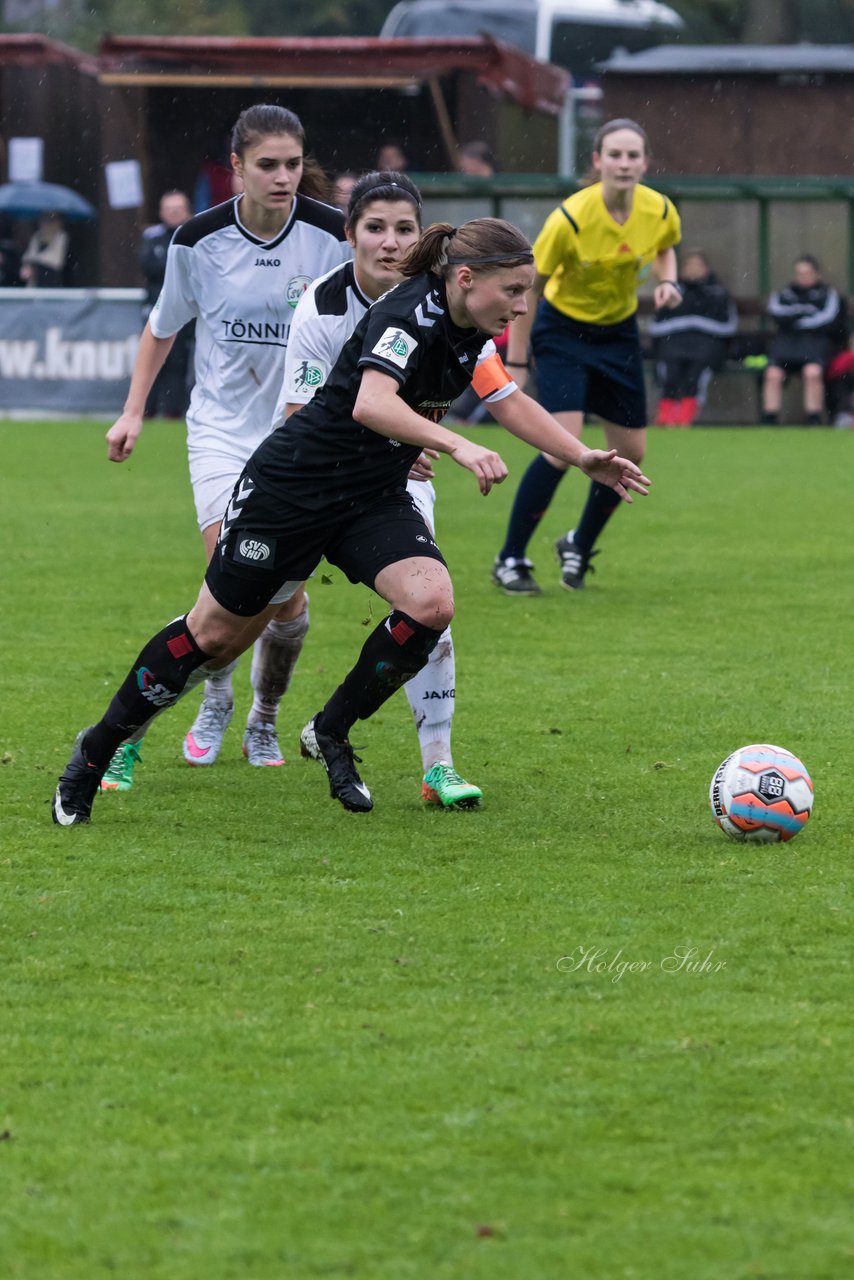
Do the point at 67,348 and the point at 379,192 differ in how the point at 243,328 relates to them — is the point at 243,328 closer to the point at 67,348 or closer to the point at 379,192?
the point at 379,192

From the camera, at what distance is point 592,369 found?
34.1 feet

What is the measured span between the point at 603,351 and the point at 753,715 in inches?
139

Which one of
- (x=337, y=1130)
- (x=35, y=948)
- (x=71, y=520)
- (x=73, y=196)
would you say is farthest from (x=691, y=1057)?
(x=73, y=196)

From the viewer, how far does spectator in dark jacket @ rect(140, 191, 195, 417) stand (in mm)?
20484

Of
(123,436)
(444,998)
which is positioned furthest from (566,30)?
(444,998)

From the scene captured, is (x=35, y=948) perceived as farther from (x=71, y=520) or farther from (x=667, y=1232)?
(x=71, y=520)

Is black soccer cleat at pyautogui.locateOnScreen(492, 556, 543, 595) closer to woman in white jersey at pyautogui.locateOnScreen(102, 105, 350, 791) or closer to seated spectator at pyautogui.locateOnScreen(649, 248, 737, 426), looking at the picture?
woman in white jersey at pyautogui.locateOnScreen(102, 105, 350, 791)

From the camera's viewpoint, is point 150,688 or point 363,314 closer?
point 150,688

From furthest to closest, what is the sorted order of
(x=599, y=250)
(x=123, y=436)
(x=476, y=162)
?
(x=476, y=162), (x=599, y=250), (x=123, y=436)

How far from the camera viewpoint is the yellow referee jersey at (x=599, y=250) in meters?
10.2

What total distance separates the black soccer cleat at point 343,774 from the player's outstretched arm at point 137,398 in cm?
115

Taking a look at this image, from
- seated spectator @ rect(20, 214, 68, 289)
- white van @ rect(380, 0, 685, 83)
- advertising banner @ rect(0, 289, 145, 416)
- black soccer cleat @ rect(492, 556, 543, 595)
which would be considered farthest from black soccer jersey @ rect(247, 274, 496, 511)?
white van @ rect(380, 0, 685, 83)

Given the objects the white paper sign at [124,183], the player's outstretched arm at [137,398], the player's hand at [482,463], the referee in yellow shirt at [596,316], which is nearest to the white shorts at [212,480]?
the player's outstretched arm at [137,398]

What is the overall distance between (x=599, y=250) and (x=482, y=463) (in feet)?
17.7
